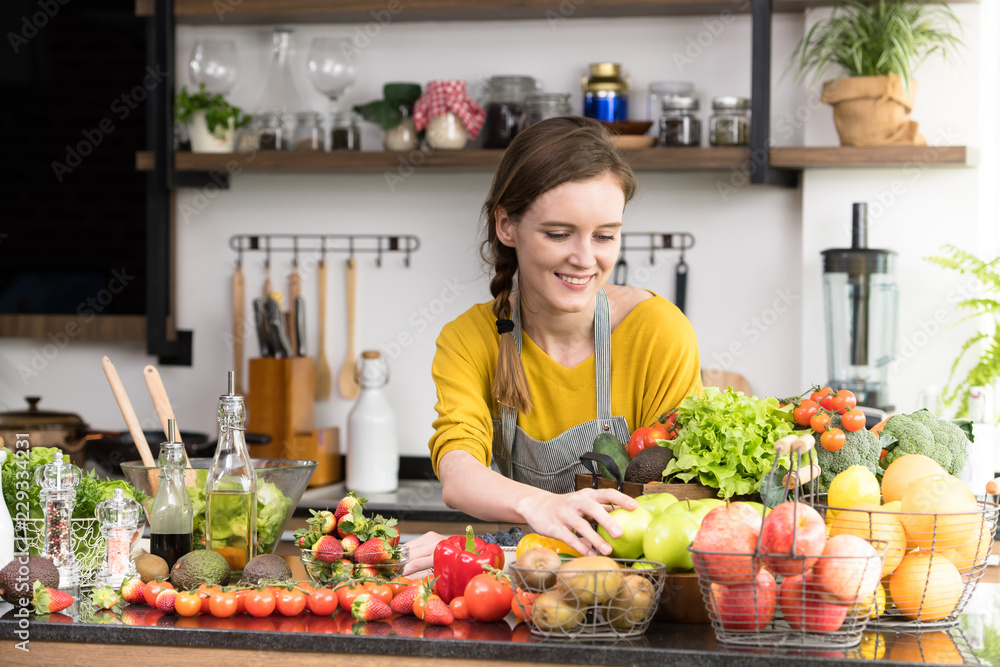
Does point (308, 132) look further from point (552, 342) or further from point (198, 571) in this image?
point (198, 571)

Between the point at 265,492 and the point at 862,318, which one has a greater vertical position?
the point at 862,318

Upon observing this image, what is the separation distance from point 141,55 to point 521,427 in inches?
82.7

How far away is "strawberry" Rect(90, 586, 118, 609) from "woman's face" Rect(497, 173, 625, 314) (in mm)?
806

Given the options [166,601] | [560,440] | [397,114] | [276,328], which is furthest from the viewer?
[276,328]

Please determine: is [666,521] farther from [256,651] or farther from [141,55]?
[141,55]

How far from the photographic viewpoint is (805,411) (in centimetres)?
128

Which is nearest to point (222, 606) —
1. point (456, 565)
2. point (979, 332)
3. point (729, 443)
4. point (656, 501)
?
point (456, 565)

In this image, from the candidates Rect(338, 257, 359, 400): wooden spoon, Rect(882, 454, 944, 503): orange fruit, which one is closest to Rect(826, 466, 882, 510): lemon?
Rect(882, 454, 944, 503): orange fruit

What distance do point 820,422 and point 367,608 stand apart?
60 cm

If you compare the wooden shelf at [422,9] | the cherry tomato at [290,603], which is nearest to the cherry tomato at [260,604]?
the cherry tomato at [290,603]

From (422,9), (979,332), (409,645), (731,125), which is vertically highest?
(422,9)

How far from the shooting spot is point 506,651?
3.44 feet

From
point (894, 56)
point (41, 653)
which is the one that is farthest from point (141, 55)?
point (41, 653)

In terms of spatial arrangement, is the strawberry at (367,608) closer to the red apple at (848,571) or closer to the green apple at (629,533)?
the green apple at (629,533)
